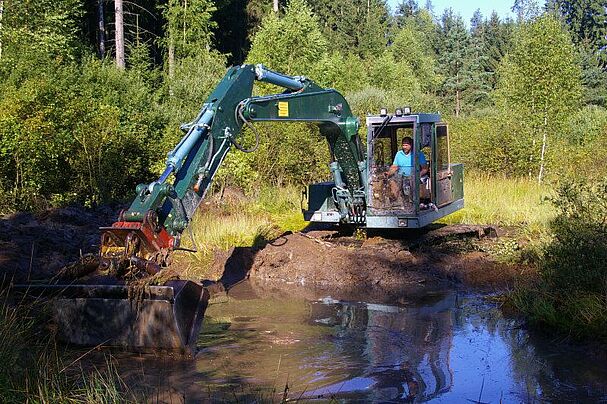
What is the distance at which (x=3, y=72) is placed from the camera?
19.9 meters

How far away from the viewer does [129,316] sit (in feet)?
24.6

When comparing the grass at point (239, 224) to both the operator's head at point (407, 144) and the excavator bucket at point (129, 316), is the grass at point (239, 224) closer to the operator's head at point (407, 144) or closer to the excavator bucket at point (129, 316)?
the operator's head at point (407, 144)

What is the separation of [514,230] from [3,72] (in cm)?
1423

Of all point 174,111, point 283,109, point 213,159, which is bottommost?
point 213,159

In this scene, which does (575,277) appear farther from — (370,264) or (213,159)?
(213,159)

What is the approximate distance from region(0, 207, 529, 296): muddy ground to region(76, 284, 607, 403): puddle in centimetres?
179

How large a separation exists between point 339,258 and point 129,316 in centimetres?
572

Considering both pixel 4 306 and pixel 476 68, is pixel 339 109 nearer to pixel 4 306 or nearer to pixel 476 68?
pixel 4 306

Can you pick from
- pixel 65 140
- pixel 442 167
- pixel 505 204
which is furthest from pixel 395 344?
pixel 65 140

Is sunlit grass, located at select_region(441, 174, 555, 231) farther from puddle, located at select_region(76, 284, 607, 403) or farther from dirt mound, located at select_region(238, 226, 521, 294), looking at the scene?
puddle, located at select_region(76, 284, 607, 403)

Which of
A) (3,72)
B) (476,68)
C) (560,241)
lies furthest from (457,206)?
(476,68)

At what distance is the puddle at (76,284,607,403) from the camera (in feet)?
21.7

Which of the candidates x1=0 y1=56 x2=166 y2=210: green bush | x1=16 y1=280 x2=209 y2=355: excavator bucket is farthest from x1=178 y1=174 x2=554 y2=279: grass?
x1=16 y1=280 x2=209 y2=355: excavator bucket

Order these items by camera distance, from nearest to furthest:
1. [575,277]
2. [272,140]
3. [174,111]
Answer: [575,277]
[272,140]
[174,111]
